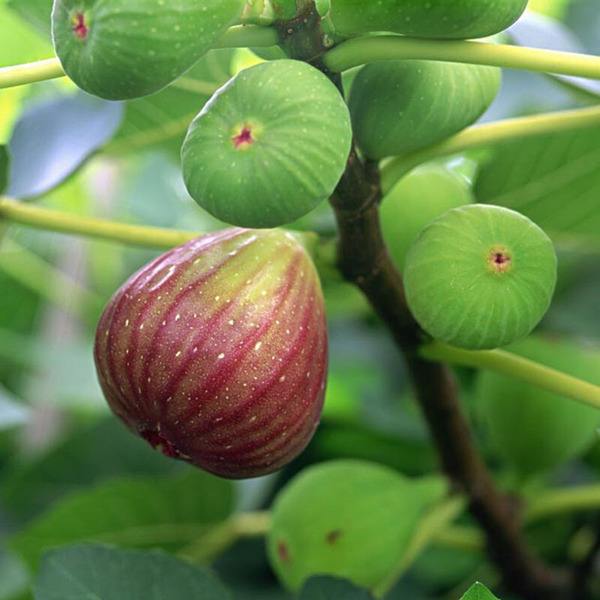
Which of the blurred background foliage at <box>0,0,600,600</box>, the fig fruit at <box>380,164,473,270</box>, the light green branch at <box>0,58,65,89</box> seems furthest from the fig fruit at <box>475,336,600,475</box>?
the light green branch at <box>0,58,65,89</box>

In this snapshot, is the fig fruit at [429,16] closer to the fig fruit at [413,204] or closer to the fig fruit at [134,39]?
the fig fruit at [134,39]

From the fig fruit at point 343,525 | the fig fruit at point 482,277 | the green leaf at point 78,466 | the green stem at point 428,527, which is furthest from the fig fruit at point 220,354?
the green leaf at point 78,466

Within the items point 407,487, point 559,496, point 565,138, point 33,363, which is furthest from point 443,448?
point 33,363

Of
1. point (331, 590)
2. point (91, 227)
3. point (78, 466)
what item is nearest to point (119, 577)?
point (331, 590)

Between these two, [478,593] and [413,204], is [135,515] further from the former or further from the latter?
[478,593]

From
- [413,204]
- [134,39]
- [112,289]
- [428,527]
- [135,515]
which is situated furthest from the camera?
[112,289]

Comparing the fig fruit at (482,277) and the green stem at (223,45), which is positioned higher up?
the green stem at (223,45)
